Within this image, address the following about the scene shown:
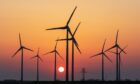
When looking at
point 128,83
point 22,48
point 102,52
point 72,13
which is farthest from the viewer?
point 102,52

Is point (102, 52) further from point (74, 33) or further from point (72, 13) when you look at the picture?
point (72, 13)

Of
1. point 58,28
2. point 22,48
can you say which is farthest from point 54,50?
point 58,28

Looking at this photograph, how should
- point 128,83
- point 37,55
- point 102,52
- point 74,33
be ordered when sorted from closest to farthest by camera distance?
point 74,33 < point 128,83 < point 102,52 < point 37,55

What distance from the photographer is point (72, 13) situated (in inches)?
4392

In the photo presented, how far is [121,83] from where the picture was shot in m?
136

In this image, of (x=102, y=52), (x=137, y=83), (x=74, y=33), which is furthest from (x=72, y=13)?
(x=102, y=52)

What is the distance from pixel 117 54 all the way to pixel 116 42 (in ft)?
9.97

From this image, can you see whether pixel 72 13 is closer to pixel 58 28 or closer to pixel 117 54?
pixel 58 28

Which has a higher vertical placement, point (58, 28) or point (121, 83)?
point (58, 28)

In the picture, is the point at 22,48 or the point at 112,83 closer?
the point at 112,83

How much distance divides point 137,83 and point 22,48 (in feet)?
105

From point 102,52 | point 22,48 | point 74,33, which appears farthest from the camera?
point 102,52

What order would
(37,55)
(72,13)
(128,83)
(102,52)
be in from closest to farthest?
(72,13) < (128,83) < (102,52) < (37,55)

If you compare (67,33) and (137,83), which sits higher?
(67,33)
